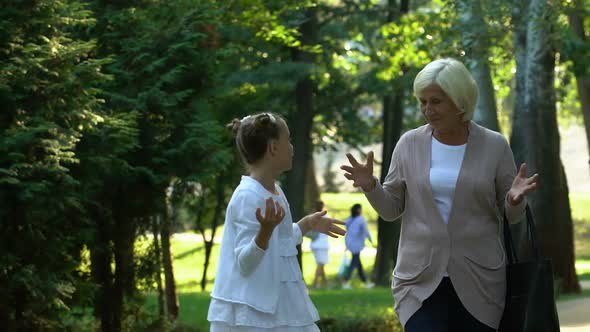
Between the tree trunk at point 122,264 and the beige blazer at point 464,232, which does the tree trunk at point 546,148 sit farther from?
the beige blazer at point 464,232

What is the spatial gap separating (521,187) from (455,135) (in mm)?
506

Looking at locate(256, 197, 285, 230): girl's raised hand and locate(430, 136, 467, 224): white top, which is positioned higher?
locate(430, 136, 467, 224): white top

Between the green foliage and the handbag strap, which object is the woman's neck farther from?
the green foliage

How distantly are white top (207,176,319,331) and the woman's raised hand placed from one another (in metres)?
0.41

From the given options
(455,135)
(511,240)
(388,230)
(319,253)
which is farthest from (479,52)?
(388,230)

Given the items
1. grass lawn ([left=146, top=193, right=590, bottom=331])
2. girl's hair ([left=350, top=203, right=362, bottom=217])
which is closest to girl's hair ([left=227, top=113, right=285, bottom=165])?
grass lawn ([left=146, top=193, right=590, bottom=331])

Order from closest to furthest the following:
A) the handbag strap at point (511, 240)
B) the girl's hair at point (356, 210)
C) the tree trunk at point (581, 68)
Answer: the handbag strap at point (511, 240) < the tree trunk at point (581, 68) < the girl's hair at point (356, 210)

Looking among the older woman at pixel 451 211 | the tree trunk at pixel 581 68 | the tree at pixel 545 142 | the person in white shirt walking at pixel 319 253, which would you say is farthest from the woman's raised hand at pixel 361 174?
the person in white shirt walking at pixel 319 253

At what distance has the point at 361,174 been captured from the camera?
5699mm

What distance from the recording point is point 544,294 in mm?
5371

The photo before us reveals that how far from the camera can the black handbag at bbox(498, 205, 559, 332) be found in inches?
211

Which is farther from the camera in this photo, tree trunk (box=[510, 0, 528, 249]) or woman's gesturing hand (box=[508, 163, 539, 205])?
tree trunk (box=[510, 0, 528, 249])

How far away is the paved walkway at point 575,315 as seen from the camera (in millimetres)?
13781

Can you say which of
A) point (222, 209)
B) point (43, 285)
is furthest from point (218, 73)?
point (222, 209)
